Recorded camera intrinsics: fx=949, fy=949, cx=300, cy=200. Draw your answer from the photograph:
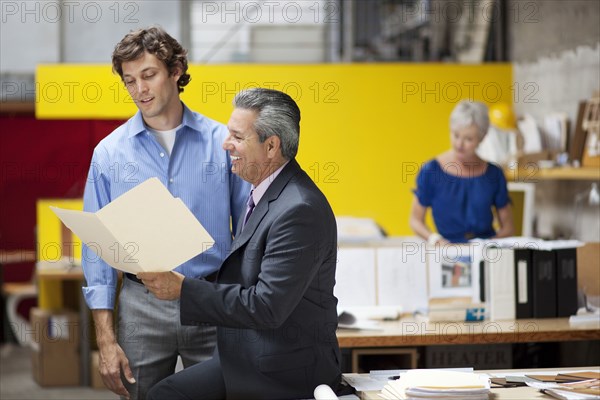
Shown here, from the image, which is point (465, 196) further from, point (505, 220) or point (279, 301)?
point (279, 301)

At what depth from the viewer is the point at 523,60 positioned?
7.82m

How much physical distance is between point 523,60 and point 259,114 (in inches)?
216

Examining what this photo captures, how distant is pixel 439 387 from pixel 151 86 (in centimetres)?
139

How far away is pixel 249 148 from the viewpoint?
278 centimetres

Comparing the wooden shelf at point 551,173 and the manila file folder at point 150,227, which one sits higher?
the wooden shelf at point 551,173

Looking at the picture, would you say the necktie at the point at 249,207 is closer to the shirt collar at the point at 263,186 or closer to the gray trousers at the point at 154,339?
the shirt collar at the point at 263,186

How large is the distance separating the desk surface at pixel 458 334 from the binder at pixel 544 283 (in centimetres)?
15

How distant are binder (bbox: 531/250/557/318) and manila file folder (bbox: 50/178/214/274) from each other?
192cm

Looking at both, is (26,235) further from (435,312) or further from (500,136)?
(435,312)

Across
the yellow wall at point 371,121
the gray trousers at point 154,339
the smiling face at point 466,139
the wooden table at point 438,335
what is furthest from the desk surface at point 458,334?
the yellow wall at point 371,121

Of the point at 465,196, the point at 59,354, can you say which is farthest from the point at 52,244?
the point at 465,196

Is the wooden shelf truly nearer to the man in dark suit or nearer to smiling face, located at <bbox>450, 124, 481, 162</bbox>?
smiling face, located at <bbox>450, 124, 481, 162</bbox>

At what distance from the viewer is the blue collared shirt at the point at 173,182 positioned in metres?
3.15

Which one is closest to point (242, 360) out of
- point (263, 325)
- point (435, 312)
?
point (263, 325)
